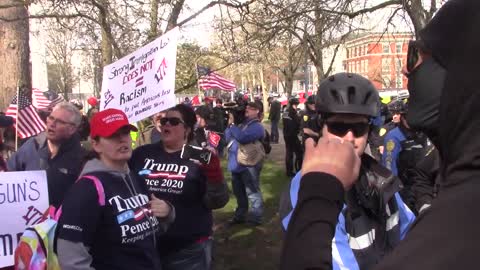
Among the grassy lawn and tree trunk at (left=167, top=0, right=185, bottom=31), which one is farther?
tree trunk at (left=167, top=0, right=185, bottom=31)

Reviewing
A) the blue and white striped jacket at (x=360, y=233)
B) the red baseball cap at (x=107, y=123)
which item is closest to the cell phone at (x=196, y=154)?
the red baseball cap at (x=107, y=123)

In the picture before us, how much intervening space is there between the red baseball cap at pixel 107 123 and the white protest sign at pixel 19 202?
3.94ft

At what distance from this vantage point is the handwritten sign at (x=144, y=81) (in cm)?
440

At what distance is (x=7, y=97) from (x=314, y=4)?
5352mm

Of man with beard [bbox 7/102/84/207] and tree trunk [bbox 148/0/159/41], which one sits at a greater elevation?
tree trunk [bbox 148/0/159/41]

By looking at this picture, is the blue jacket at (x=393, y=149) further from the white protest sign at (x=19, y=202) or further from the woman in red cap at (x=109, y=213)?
the white protest sign at (x=19, y=202)

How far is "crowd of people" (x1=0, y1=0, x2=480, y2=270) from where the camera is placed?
2.61 feet

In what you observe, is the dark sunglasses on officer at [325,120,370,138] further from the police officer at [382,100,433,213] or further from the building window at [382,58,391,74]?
the building window at [382,58,391,74]

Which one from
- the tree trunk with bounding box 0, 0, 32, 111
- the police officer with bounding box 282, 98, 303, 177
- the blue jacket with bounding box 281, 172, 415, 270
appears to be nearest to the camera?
the blue jacket with bounding box 281, 172, 415, 270

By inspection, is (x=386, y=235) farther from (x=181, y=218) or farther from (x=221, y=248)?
(x=221, y=248)

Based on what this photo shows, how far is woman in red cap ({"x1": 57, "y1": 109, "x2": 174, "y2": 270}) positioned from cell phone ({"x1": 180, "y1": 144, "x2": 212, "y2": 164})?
0.70 metres

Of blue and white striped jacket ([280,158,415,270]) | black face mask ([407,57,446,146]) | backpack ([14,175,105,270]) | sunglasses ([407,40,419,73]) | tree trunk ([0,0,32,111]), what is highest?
tree trunk ([0,0,32,111])

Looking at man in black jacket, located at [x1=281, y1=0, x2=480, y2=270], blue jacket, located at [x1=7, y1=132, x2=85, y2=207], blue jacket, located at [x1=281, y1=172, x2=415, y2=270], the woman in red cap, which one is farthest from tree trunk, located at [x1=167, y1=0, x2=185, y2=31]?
man in black jacket, located at [x1=281, y1=0, x2=480, y2=270]

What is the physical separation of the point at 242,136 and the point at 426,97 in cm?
638
